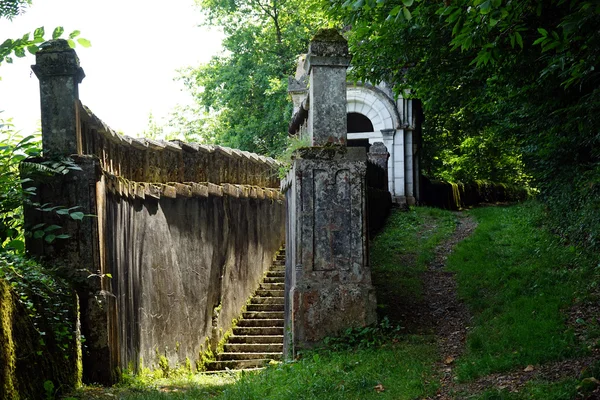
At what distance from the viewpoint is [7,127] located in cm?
670

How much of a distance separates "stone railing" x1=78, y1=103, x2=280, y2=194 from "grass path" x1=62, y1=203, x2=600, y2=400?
266cm

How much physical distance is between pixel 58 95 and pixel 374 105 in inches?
566

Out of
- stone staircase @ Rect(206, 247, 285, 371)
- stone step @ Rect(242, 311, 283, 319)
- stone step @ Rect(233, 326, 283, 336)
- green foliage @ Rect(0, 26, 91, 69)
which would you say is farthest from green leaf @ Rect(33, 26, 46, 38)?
stone step @ Rect(242, 311, 283, 319)

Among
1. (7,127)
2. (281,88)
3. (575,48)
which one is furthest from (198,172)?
(281,88)

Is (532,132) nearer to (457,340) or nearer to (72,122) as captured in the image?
(457,340)

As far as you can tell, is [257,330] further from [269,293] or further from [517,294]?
[517,294]

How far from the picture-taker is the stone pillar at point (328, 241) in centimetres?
806

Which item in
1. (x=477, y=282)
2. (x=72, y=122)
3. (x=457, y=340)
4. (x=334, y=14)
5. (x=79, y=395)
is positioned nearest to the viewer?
(x=79, y=395)

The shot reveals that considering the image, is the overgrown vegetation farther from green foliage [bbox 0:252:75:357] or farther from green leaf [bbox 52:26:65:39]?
green leaf [bbox 52:26:65:39]

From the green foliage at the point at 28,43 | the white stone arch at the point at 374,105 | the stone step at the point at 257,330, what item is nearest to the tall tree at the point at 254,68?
the white stone arch at the point at 374,105

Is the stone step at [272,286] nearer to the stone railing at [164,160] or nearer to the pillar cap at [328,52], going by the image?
the stone railing at [164,160]

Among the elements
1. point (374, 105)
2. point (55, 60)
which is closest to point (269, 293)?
point (55, 60)

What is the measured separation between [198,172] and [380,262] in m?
3.82

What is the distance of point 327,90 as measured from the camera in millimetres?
8391
